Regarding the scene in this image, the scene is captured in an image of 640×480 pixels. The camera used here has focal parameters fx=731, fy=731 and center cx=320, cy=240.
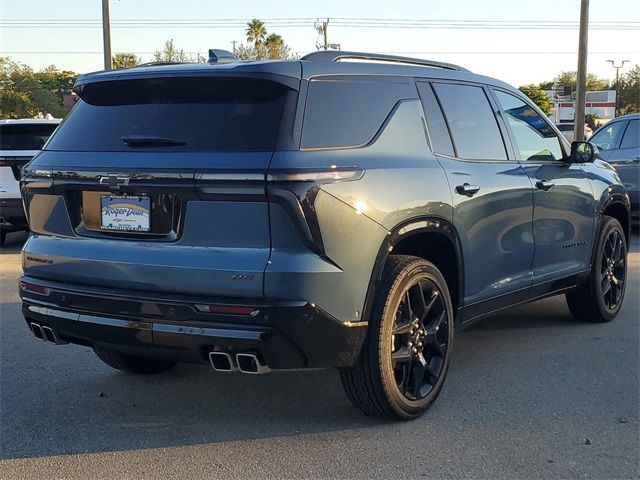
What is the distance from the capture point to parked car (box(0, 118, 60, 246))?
9.80m

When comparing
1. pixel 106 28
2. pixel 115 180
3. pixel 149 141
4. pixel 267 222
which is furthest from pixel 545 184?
pixel 106 28

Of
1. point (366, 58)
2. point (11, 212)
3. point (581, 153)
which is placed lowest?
point (11, 212)

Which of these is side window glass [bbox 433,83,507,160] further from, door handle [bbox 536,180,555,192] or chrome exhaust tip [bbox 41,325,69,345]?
chrome exhaust tip [bbox 41,325,69,345]

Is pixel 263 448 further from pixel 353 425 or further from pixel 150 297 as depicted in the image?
pixel 150 297

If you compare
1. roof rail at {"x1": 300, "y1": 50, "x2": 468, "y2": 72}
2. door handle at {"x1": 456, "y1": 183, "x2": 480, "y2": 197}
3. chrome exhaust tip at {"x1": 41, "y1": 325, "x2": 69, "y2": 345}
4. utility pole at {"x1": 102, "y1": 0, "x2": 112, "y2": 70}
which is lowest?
chrome exhaust tip at {"x1": 41, "y1": 325, "x2": 69, "y2": 345}

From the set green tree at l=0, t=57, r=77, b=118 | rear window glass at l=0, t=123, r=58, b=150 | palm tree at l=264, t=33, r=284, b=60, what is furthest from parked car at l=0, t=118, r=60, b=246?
green tree at l=0, t=57, r=77, b=118

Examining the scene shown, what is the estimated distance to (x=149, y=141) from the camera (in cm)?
345

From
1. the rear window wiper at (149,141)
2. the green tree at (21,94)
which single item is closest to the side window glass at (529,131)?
the rear window wiper at (149,141)

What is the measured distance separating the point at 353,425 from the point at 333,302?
866mm

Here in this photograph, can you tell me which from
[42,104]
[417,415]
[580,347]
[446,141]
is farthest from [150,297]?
[42,104]

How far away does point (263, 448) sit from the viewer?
354 centimetres

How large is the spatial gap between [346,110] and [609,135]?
30.7 feet

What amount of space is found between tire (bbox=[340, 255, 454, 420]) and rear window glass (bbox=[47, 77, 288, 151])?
99cm

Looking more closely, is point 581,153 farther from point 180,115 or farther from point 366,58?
point 180,115
